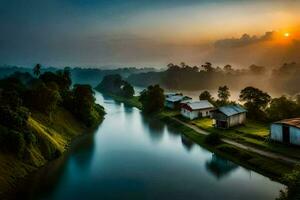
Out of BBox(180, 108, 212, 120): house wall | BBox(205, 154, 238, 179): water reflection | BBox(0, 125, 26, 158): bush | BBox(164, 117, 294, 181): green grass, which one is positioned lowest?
BBox(205, 154, 238, 179): water reflection

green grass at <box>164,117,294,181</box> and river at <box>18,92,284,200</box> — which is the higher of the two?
green grass at <box>164,117,294,181</box>

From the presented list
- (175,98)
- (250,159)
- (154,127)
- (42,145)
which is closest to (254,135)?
(250,159)

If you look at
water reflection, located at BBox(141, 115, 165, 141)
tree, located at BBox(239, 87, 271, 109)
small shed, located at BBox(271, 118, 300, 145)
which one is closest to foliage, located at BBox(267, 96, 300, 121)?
tree, located at BBox(239, 87, 271, 109)

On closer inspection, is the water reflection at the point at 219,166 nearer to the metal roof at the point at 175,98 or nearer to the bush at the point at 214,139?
the bush at the point at 214,139

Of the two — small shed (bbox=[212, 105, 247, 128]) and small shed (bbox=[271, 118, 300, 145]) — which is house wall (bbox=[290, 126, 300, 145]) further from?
small shed (bbox=[212, 105, 247, 128])

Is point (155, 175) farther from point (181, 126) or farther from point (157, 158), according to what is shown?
point (181, 126)

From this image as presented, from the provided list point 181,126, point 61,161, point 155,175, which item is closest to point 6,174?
point 61,161

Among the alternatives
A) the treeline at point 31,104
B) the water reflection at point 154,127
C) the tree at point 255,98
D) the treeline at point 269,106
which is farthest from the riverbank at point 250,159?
the treeline at point 31,104
